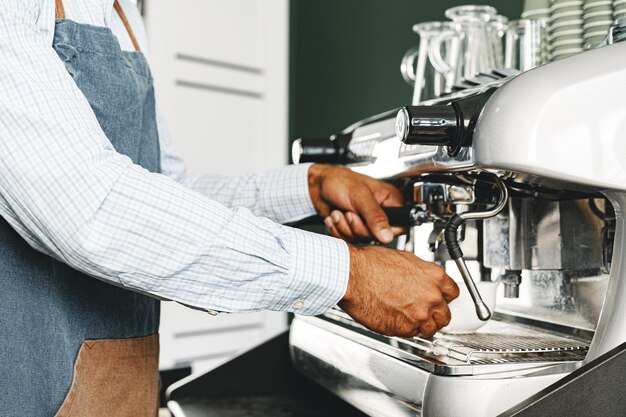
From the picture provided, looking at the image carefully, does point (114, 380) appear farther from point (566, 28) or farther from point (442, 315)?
point (566, 28)

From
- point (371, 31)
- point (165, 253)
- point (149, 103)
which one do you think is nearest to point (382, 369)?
point (165, 253)

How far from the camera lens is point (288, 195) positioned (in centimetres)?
114

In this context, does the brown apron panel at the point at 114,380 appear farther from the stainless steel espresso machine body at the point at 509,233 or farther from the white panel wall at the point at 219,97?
the white panel wall at the point at 219,97

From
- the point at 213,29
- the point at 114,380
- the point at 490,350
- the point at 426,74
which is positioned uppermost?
the point at 213,29

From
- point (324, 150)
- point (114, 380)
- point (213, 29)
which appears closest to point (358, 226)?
point (324, 150)

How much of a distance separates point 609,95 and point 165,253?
408 millimetres

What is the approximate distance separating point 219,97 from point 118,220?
6.31 feet

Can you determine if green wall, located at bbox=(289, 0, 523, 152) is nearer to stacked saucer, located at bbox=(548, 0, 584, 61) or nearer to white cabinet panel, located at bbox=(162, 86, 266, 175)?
white cabinet panel, located at bbox=(162, 86, 266, 175)

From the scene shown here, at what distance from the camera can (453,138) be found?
0.66m

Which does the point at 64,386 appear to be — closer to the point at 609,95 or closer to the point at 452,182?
the point at 452,182

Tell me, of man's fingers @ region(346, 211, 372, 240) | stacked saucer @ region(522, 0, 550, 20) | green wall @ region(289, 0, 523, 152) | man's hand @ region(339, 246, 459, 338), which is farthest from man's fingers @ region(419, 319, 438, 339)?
green wall @ region(289, 0, 523, 152)

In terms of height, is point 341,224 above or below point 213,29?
below

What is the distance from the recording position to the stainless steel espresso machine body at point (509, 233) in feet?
1.92

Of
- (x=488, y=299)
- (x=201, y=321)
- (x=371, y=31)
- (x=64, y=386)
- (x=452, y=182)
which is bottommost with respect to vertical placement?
(x=201, y=321)
